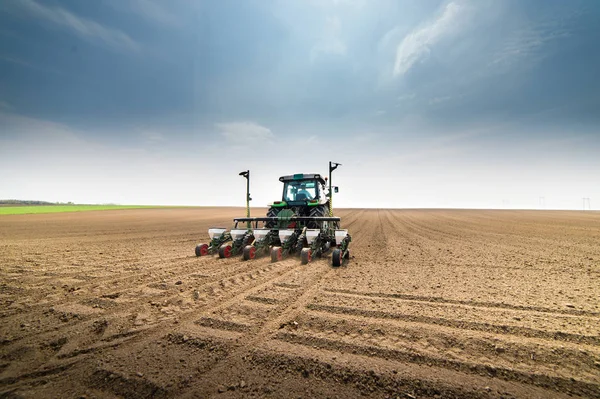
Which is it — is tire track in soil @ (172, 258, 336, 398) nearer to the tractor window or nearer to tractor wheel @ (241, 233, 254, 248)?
tractor wheel @ (241, 233, 254, 248)

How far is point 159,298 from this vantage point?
434cm

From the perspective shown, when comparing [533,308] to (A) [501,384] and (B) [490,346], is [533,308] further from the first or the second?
(A) [501,384]

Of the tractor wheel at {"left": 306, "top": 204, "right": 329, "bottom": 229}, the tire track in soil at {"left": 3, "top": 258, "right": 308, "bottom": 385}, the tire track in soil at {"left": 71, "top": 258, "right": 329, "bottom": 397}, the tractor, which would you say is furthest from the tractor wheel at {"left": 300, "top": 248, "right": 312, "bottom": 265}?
the tire track in soil at {"left": 71, "top": 258, "right": 329, "bottom": 397}

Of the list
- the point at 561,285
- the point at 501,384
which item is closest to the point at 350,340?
the point at 501,384

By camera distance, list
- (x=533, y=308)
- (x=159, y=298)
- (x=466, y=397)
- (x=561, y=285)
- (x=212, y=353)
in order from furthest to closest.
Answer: (x=561, y=285) < (x=159, y=298) < (x=533, y=308) < (x=212, y=353) < (x=466, y=397)

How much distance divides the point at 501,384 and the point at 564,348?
1272mm

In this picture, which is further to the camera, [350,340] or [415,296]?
Result: [415,296]

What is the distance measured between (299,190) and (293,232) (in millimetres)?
2853

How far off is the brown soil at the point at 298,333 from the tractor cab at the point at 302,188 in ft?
15.4

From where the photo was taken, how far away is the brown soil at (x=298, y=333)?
2266 millimetres

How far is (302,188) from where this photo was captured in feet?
34.6

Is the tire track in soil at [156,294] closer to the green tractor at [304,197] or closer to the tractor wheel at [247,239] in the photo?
the tractor wheel at [247,239]

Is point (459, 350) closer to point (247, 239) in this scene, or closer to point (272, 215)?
point (247, 239)

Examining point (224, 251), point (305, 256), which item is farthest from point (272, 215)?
point (305, 256)
